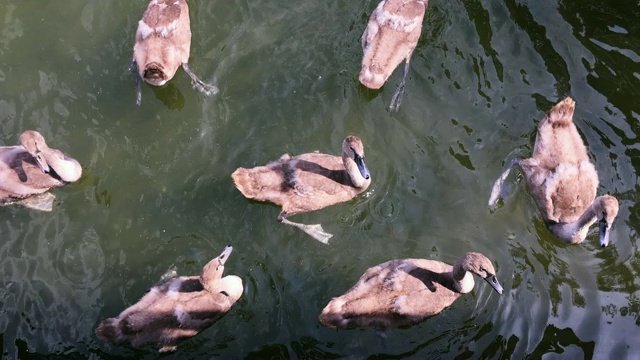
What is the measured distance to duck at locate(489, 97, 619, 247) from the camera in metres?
7.35

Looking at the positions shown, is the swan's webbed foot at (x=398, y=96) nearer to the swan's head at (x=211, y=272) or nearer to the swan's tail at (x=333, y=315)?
the swan's tail at (x=333, y=315)

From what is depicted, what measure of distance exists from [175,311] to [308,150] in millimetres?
2630

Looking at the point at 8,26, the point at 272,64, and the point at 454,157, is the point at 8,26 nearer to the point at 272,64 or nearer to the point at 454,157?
the point at 272,64

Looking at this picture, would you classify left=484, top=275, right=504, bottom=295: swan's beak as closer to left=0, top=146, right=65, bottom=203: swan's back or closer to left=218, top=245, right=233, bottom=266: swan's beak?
left=218, top=245, right=233, bottom=266: swan's beak

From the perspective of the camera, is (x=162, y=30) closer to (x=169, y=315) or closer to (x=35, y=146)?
(x=35, y=146)

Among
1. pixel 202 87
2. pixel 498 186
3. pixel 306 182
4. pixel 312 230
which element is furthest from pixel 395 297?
pixel 202 87

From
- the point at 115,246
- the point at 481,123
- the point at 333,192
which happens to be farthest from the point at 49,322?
the point at 481,123

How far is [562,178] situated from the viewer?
290 inches

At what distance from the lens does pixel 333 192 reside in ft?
24.8

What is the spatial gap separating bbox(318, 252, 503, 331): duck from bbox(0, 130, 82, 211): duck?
359 cm

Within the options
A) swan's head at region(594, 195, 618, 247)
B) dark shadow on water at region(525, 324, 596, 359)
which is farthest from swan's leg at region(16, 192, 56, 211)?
swan's head at region(594, 195, 618, 247)

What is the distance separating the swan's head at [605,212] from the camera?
6.85 meters

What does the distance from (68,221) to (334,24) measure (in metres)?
4.28

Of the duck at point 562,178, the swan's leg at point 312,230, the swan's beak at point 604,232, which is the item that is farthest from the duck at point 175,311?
the swan's beak at point 604,232
